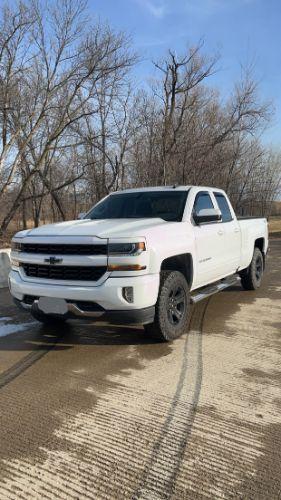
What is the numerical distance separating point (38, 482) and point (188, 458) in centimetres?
93

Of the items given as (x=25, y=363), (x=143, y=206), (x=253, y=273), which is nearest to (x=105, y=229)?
(x=143, y=206)

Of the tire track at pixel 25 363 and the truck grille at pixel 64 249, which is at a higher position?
the truck grille at pixel 64 249

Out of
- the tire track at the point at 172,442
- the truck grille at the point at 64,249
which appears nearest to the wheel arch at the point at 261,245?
the tire track at the point at 172,442

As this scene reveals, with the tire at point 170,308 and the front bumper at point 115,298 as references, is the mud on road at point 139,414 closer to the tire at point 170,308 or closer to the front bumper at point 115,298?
the tire at point 170,308

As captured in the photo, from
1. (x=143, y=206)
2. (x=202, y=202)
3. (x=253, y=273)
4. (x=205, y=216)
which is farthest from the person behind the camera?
(x=253, y=273)

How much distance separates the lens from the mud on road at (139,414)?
8.17 ft

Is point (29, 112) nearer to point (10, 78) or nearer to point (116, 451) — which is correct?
point (10, 78)

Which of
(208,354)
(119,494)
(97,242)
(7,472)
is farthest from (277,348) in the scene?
(7,472)

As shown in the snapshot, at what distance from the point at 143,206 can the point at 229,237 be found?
1.48 meters

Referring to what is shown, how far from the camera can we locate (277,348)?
473 centimetres

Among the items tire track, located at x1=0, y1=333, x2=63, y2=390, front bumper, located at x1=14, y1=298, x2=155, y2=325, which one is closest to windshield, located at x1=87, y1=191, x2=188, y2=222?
front bumper, located at x1=14, y1=298, x2=155, y2=325

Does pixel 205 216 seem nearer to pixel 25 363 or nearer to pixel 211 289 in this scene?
pixel 211 289

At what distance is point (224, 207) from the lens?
681 cm

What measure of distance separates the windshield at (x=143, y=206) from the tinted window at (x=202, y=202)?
201 mm
